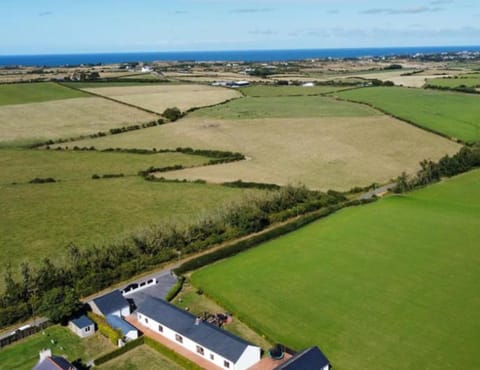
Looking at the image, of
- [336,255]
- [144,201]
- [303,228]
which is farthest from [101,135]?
[336,255]

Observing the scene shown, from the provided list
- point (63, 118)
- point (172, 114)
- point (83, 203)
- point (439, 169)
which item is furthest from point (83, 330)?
point (63, 118)

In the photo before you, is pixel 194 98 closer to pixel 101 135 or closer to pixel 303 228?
pixel 101 135

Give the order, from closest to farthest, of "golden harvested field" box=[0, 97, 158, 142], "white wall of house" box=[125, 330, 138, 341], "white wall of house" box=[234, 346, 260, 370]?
"white wall of house" box=[234, 346, 260, 370] → "white wall of house" box=[125, 330, 138, 341] → "golden harvested field" box=[0, 97, 158, 142]

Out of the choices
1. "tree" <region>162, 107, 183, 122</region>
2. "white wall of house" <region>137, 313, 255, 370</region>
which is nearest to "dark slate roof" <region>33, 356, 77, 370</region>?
"white wall of house" <region>137, 313, 255, 370</region>

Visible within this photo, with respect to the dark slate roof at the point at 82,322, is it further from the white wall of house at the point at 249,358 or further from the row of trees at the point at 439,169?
the row of trees at the point at 439,169

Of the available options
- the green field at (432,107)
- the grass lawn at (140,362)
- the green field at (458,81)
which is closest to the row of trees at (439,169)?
the green field at (432,107)

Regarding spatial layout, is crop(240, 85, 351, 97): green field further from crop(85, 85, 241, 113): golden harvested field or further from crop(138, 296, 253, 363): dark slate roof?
crop(138, 296, 253, 363): dark slate roof

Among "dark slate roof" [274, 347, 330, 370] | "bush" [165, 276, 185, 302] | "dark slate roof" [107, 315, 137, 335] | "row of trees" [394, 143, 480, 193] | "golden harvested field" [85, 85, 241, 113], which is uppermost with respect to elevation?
"golden harvested field" [85, 85, 241, 113]
